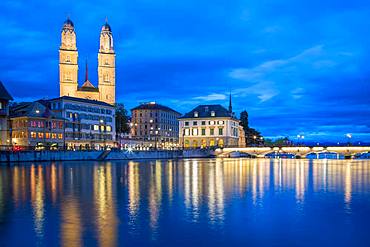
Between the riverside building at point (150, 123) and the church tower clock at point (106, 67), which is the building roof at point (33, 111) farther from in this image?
the riverside building at point (150, 123)

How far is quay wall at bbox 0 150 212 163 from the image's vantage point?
3388 inches

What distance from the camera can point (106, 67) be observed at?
173m

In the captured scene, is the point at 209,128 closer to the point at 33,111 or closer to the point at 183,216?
the point at 33,111

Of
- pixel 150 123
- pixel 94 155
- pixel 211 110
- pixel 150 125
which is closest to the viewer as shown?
pixel 94 155

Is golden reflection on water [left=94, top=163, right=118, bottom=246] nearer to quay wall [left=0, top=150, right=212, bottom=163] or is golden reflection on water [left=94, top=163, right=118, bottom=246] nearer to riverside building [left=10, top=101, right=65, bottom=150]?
quay wall [left=0, top=150, right=212, bottom=163]

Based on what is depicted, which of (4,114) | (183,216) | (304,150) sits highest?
(4,114)

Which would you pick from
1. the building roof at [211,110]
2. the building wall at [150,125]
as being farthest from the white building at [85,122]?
the building wall at [150,125]

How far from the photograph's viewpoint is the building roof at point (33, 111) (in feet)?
333

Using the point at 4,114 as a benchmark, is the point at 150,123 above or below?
above

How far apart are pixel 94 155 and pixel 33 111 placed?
57.1 ft

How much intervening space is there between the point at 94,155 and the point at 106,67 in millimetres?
73522

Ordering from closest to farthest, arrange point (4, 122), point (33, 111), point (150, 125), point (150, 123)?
1. point (4, 122)
2. point (33, 111)
3. point (150, 123)
4. point (150, 125)

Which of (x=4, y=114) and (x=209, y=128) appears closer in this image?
(x=4, y=114)

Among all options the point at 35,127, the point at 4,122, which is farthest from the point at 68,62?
the point at 4,122
